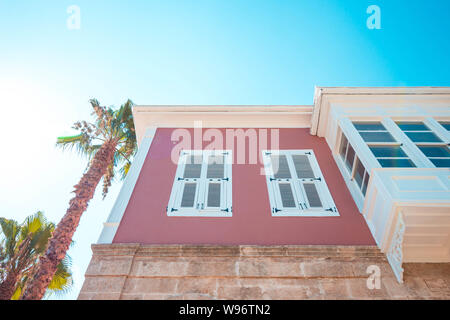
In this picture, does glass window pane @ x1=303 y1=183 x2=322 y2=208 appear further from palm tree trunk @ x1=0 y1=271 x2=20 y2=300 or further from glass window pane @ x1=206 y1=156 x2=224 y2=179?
palm tree trunk @ x1=0 y1=271 x2=20 y2=300

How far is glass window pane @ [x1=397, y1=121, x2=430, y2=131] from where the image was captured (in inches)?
298

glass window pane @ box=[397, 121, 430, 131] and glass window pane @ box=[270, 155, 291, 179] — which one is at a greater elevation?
glass window pane @ box=[397, 121, 430, 131]

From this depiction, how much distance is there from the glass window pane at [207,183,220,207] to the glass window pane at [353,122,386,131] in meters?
3.58

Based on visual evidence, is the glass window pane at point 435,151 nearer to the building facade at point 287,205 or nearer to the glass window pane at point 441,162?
the building facade at point 287,205

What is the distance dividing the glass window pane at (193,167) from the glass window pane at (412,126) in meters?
4.87

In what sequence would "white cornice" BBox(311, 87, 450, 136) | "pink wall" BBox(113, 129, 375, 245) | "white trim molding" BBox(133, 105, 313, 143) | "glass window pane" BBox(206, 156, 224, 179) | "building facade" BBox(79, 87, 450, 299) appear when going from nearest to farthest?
1. "building facade" BBox(79, 87, 450, 299)
2. "pink wall" BBox(113, 129, 375, 245)
3. "glass window pane" BBox(206, 156, 224, 179)
4. "white cornice" BBox(311, 87, 450, 136)
5. "white trim molding" BBox(133, 105, 313, 143)

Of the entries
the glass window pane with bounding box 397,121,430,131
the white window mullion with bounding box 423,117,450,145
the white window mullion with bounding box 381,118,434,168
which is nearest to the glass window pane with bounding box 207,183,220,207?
the white window mullion with bounding box 381,118,434,168

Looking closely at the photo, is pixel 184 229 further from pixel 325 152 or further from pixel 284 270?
pixel 325 152

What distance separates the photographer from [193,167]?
7895 mm

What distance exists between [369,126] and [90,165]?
770 centimetres

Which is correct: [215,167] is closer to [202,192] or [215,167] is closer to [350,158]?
[202,192]

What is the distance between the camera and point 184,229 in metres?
6.08

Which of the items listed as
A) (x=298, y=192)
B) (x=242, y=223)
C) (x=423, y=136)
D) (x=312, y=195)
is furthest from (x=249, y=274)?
(x=423, y=136)

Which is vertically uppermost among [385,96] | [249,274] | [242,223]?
[385,96]
